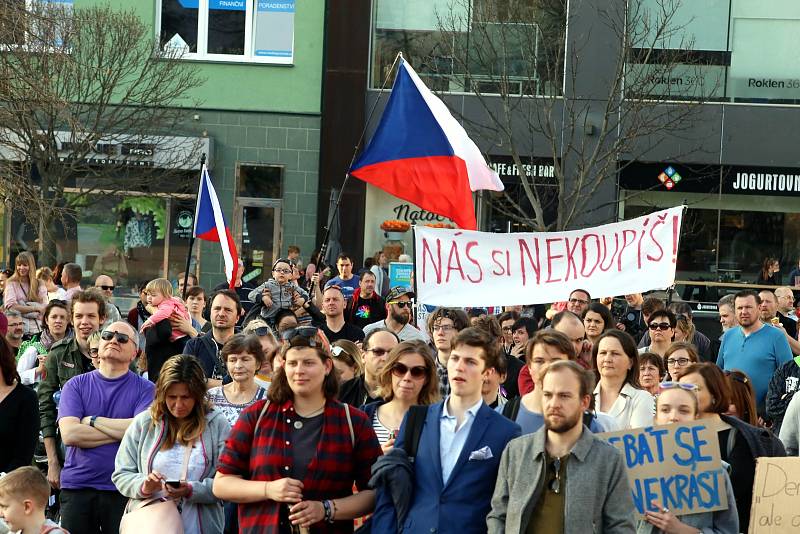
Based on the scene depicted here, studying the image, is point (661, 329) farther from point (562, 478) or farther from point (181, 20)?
point (181, 20)

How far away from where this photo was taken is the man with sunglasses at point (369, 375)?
853 centimetres

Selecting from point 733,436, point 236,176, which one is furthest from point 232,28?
point 733,436

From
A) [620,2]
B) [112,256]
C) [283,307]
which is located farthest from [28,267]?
[620,2]

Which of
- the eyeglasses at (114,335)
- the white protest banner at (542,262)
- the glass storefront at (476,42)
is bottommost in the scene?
the eyeglasses at (114,335)

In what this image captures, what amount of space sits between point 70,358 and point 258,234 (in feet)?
56.3

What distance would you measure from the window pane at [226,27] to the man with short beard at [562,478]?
21379 millimetres

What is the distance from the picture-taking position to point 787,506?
6855 millimetres

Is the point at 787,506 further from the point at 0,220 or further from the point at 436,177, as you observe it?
the point at 0,220

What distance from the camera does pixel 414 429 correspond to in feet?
20.7

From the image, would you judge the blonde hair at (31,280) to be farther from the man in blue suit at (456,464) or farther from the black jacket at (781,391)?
the man in blue suit at (456,464)

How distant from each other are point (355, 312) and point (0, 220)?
13.9 meters

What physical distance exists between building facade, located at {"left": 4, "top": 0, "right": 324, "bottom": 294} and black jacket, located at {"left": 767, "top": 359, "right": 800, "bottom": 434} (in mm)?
16764

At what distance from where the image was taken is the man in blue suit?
20.0 feet

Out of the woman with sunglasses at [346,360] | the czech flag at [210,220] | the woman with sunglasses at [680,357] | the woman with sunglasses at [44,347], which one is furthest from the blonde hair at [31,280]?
the woman with sunglasses at [680,357]
